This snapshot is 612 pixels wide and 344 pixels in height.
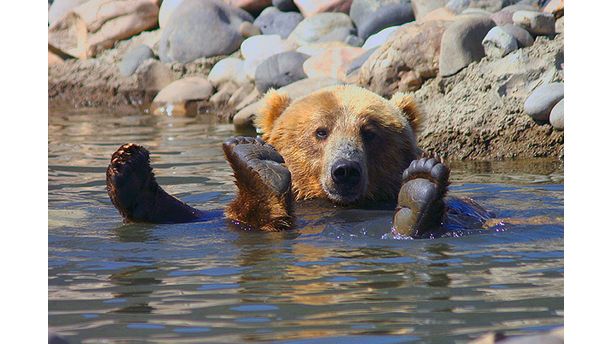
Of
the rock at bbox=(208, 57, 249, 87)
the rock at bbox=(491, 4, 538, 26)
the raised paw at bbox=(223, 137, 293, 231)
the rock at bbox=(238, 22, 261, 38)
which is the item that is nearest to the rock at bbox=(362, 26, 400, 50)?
the rock at bbox=(208, 57, 249, 87)

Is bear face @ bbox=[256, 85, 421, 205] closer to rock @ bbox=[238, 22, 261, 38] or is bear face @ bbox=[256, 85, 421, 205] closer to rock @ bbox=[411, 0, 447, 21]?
rock @ bbox=[411, 0, 447, 21]

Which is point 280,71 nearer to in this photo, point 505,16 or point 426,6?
point 426,6

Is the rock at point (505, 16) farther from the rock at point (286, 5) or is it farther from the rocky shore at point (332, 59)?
the rock at point (286, 5)

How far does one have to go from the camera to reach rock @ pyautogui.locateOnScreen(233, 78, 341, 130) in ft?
33.2

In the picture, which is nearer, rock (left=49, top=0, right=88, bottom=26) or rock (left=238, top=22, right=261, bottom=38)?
rock (left=238, top=22, right=261, bottom=38)

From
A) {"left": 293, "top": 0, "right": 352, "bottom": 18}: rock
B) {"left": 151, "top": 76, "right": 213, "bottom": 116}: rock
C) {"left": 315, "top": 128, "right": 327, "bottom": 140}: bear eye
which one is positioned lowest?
{"left": 315, "top": 128, "right": 327, "bottom": 140}: bear eye

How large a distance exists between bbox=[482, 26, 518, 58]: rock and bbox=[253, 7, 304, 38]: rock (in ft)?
17.2

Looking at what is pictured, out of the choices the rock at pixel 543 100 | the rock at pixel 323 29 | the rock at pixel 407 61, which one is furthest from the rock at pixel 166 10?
the rock at pixel 543 100

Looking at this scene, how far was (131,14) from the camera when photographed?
15.3 metres

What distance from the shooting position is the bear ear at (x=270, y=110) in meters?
5.96

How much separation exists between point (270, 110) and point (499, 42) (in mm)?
3417

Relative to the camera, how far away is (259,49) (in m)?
12.8
